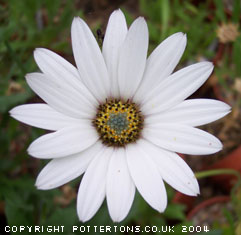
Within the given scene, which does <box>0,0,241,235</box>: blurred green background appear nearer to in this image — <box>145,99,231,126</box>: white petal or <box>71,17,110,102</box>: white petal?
<box>71,17,110,102</box>: white petal

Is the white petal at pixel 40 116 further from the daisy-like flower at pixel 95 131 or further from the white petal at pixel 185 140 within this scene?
the white petal at pixel 185 140

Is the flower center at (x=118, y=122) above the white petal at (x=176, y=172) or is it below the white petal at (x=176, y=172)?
above

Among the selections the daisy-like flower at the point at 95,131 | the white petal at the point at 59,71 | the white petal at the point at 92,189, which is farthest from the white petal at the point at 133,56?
the white petal at the point at 92,189

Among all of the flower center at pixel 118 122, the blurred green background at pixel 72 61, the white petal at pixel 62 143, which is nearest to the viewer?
the white petal at pixel 62 143

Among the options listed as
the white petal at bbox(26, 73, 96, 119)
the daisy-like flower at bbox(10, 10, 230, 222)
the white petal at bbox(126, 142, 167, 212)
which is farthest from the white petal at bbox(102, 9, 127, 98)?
the white petal at bbox(126, 142, 167, 212)

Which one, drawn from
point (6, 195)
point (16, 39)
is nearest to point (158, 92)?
point (6, 195)

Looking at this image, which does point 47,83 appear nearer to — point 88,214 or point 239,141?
point 88,214
